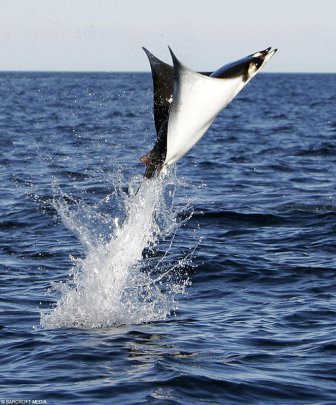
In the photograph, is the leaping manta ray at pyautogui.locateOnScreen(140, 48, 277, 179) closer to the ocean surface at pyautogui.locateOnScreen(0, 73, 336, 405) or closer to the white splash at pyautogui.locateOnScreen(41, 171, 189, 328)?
the white splash at pyautogui.locateOnScreen(41, 171, 189, 328)

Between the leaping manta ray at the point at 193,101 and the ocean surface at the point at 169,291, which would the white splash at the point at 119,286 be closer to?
the ocean surface at the point at 169,291

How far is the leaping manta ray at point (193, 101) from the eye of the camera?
26.4 ft

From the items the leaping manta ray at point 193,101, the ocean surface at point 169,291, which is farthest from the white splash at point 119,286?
the leaping manta ray at point 193,101

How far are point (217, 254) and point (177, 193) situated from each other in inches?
206

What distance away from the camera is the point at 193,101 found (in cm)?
815

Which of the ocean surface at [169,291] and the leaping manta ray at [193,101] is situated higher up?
the leaping manta ray at [193,101]

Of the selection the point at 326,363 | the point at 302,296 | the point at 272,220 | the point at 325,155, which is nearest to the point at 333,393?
the point at 326,363

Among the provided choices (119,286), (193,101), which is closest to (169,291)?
(119,286)

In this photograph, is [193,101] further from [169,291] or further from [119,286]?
[169,291]

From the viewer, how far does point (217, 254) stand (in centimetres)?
1243

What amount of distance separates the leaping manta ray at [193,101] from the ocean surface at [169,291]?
133 cm

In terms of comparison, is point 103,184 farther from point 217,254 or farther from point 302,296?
point 302,296

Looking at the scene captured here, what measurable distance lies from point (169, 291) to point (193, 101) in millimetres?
3095

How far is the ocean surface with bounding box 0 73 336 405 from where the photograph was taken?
758 cm
